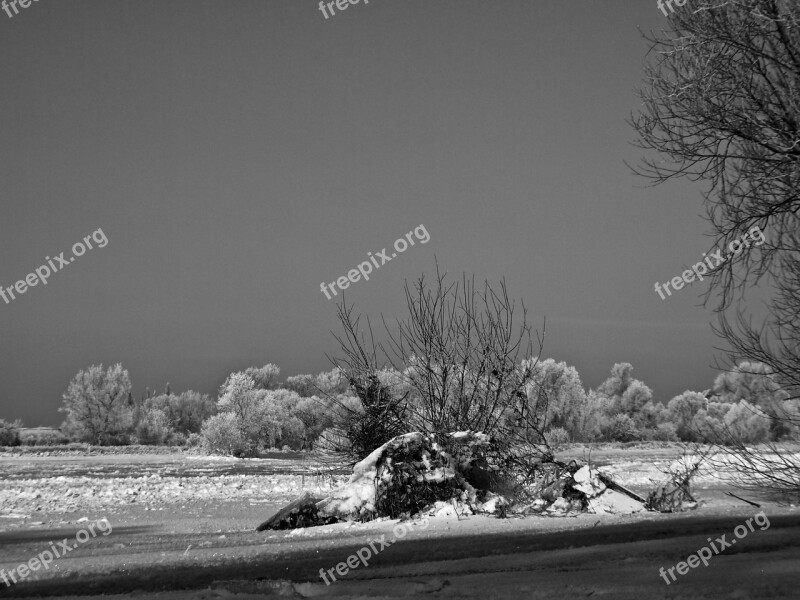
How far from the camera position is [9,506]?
12.2m

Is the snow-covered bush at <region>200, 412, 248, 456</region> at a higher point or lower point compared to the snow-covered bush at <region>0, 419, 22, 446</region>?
lower

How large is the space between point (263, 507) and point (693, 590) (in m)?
10.4

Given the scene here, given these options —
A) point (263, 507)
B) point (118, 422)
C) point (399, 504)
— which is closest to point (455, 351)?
point (399, 504)

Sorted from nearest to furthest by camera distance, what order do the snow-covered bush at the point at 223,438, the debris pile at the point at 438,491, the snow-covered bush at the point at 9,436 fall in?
the debris pile at the point at 438,491 → the snow-covered bush at the point at 223,438 → the snow-covered bush at the point at 9,436

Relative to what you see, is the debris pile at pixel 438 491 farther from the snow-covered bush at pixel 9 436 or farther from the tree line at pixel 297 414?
the snow-covered bush at pixel 9 436

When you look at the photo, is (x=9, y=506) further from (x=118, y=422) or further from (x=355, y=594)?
(x=118, y=422)

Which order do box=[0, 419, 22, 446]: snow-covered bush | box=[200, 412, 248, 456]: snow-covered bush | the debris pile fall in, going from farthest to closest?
box=[0, 419, 22, 446]: snow-covered bush
box=[200, 412, 248, 456]: snow-covered bush
the debris pile

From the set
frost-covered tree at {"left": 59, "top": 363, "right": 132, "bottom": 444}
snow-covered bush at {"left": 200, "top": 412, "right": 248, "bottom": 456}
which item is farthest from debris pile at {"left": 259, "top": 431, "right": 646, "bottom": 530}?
frost-covered tree at {"left": 59, "top": 363, "right": 132, "bottom": 444}

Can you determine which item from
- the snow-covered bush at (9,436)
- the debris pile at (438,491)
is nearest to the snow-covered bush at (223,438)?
the snow-covered bush at (9,436)

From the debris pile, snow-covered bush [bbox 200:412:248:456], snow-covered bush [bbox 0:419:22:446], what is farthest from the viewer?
snow-covered bush [bbox 0:419:22:446]

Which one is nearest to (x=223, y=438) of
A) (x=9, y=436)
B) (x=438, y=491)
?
(x=9, y=436)

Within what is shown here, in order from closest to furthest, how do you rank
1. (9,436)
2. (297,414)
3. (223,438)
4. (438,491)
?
(438,491) → (223,438) → (9,436) → (297,414)

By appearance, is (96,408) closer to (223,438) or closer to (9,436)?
(9,436)

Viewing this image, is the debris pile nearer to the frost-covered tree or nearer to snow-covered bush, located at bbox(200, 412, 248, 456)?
snow-covered bush, located at bbox(200, 412, 248, 456)
